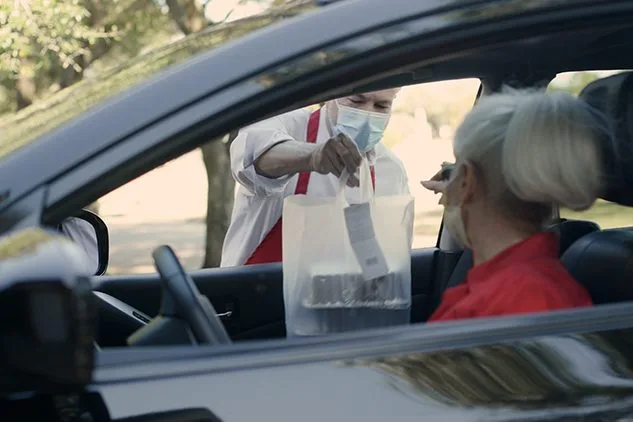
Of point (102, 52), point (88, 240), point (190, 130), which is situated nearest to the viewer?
point (190, 130)

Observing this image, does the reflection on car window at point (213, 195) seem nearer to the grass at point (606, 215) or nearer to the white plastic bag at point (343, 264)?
the white plastic bag at point (343, 264)

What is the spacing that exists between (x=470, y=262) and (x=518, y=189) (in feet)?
1.95

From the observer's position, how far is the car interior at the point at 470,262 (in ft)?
7.90

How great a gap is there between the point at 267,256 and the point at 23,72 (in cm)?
579

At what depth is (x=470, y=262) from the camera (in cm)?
285

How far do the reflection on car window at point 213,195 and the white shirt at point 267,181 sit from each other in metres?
0.11

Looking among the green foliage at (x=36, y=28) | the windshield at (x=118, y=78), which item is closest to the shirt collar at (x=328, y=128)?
the windshield at (x=118, y=78)

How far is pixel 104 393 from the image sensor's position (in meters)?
1.63

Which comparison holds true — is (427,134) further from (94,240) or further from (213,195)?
(94,240)

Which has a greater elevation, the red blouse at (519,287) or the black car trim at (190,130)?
the black car trim at (190,130)

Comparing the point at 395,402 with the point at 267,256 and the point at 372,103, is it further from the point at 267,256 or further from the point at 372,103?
the point at 267,256

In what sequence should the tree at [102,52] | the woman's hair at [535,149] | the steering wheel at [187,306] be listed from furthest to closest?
the woman's hair at [535,149]
the tree at [102,52]
the steering wheel at [187,306]

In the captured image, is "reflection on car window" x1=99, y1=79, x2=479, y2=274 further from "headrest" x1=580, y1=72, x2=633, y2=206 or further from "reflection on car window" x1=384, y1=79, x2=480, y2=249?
"headrest" x1=580, y1=72, x2=633, y2=206

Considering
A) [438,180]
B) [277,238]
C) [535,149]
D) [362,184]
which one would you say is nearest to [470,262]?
[438,180]
